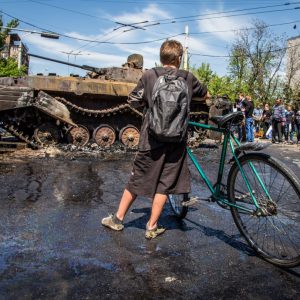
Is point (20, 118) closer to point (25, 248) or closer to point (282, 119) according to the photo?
point (25, 248)

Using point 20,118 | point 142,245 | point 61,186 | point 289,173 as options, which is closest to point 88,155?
point 20,118

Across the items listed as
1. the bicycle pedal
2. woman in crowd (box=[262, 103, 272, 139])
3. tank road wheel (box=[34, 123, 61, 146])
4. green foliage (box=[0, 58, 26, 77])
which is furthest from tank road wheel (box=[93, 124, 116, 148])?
green foliage (box=[0, 58, 26, 77])

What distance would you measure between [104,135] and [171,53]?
9.74m

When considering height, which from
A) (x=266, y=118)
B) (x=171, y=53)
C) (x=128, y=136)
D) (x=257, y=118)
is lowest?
(x=128, y=136)

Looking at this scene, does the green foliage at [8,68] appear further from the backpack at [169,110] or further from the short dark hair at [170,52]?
the backpack at [169,110]

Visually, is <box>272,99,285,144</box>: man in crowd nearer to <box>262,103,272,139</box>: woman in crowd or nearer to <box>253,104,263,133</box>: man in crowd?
<box>262,103,272,139</box>: woman in crowd

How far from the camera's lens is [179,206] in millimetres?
4875

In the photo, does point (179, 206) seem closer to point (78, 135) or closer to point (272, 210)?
point (272, 210)

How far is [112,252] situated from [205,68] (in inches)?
1736

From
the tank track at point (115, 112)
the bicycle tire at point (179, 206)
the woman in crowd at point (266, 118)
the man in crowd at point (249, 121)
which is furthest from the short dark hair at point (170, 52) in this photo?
the woman in crowd at point (266, 118)

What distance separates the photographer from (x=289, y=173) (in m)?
3.46

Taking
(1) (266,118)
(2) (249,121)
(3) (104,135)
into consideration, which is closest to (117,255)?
(3) (104,135)

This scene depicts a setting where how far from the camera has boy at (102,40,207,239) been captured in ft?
13.2

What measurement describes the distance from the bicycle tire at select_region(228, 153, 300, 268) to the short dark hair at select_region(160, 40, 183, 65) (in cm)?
107
